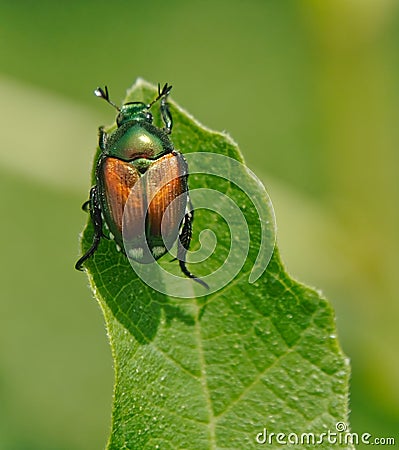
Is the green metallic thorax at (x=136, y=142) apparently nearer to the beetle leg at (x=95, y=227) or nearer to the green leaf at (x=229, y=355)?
the beetle leg at (x=95, y=227)

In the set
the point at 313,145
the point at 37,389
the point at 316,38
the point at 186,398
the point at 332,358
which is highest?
the point at 313,145

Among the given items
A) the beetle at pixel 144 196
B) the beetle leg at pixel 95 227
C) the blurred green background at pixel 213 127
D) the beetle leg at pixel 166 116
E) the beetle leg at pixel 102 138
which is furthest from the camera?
the blurred green background at pixel 213 127

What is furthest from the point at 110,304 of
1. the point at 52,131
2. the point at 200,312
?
the point at 52,131

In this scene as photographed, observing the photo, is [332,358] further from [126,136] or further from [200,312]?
[126,136]

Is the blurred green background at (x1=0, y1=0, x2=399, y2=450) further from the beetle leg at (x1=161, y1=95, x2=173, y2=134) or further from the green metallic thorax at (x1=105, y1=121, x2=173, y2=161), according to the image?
the beetle leg at (x1=161, y1=95, x2=173, y2=134)

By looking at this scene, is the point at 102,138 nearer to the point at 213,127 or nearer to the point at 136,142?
the point at 136,142

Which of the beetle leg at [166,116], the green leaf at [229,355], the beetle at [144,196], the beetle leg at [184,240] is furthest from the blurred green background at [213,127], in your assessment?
the green leaf at [229,355]

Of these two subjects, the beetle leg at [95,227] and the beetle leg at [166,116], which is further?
the beetle leg at [166,116]
